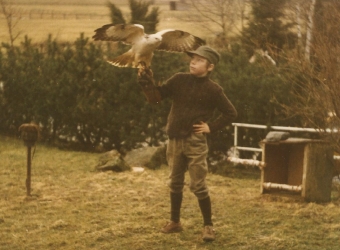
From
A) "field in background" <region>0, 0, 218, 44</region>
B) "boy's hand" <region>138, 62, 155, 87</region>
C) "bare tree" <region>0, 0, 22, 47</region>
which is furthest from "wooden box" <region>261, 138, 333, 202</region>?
"bare tree" <region>0, 0, 22, 47</region>

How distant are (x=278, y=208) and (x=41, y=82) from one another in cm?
720

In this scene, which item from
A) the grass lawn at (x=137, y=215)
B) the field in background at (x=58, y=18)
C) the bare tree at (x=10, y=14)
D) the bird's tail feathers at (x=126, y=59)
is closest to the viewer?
the bird's tail feathers at (x=126, y=59)

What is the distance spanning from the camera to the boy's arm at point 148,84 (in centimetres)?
510

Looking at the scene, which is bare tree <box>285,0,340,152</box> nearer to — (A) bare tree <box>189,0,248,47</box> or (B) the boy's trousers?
(B) the boy's trousers

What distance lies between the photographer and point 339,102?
23.0 ft

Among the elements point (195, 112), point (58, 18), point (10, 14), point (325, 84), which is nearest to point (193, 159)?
point (195, 112)

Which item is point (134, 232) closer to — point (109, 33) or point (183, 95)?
point (183, 95)

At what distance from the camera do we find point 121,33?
16.9 feet

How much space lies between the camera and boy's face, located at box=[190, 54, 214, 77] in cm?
526

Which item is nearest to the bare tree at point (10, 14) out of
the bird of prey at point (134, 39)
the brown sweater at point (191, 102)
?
the bird of prey at point (134, 39)

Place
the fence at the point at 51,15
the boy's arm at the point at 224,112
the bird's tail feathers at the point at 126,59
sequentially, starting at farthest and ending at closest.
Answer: the fence at the point at 51,15 < the boy's arm at the point at 224,112 < the bird's tail feathers at the point at 126,59

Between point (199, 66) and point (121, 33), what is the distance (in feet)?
2.34

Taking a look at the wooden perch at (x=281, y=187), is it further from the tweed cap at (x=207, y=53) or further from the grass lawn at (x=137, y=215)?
the tweed cap at (x=207, y=53)

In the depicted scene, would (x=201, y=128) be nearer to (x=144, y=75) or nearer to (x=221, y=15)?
(x=144, y=75)
